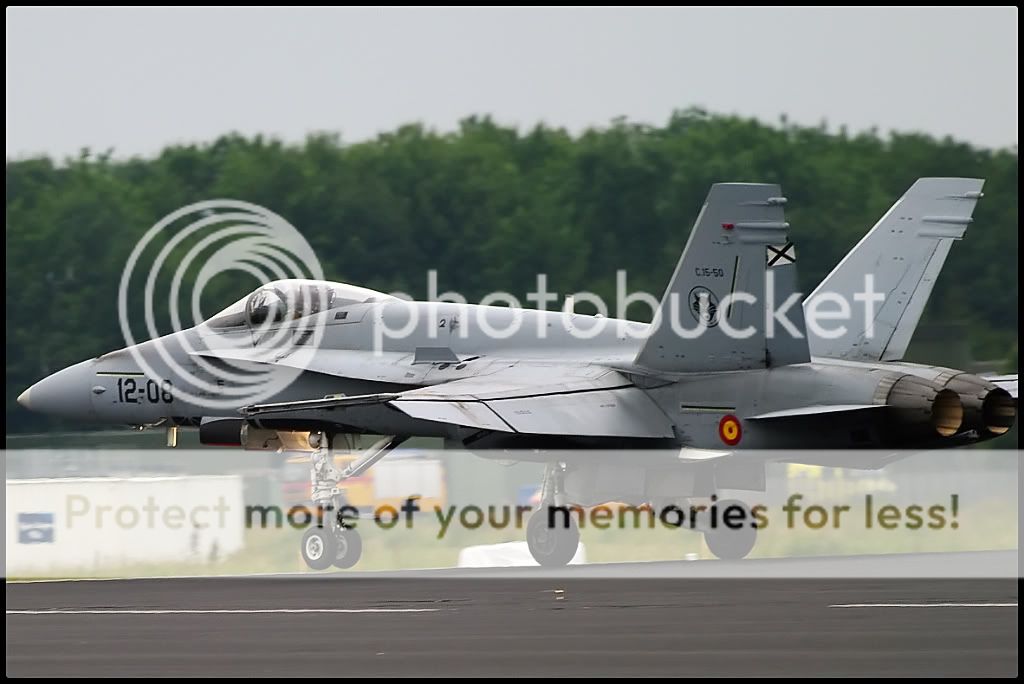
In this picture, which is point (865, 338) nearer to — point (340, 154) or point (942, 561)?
point (942, 561)

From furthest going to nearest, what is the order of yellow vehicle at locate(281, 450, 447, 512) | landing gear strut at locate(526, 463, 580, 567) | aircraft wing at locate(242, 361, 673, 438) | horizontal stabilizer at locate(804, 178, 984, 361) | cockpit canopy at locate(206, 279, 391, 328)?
1. yellow vehicle at locate(281, 450, 447, 512)
2. cockpit canopy at locate(206, 279, 391, 328)
3. horizontal stabilizer at locate(804, 178, 984, 361)
4. landing gear strut at locate(526, 463, 580, 567)
5. aircraft wing at locate(242, 361, 673, 438)

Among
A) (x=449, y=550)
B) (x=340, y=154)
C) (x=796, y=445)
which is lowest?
(x=449, y=550)

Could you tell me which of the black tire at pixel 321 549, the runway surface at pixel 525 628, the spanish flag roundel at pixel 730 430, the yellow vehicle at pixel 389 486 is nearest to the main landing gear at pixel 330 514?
the black tire at pixel 321 549

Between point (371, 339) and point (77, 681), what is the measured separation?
27.9ft

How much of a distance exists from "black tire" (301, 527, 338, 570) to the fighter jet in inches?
0.8

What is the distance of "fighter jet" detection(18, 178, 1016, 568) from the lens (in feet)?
47.7

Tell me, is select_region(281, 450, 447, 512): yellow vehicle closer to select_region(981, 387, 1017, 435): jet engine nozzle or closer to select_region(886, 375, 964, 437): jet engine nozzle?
select_region(886, 375, 964, 437): jet engine nozzle

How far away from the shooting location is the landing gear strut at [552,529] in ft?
53.4

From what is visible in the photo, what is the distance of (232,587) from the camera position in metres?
14.9

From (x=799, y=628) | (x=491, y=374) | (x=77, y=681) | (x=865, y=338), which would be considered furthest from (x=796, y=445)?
(x=77, y=681)

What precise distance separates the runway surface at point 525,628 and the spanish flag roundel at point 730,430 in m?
1.33

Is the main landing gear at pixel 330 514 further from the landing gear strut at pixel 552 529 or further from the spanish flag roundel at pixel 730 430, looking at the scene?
the spanish flag roundel at pixel 730 430

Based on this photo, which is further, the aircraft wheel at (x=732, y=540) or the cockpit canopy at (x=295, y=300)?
the cockpit canopy at (x=295, y=300)

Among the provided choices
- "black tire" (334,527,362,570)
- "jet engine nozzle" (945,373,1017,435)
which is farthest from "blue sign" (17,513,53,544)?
"jet engine nozzle" (945,373,1017,435)
